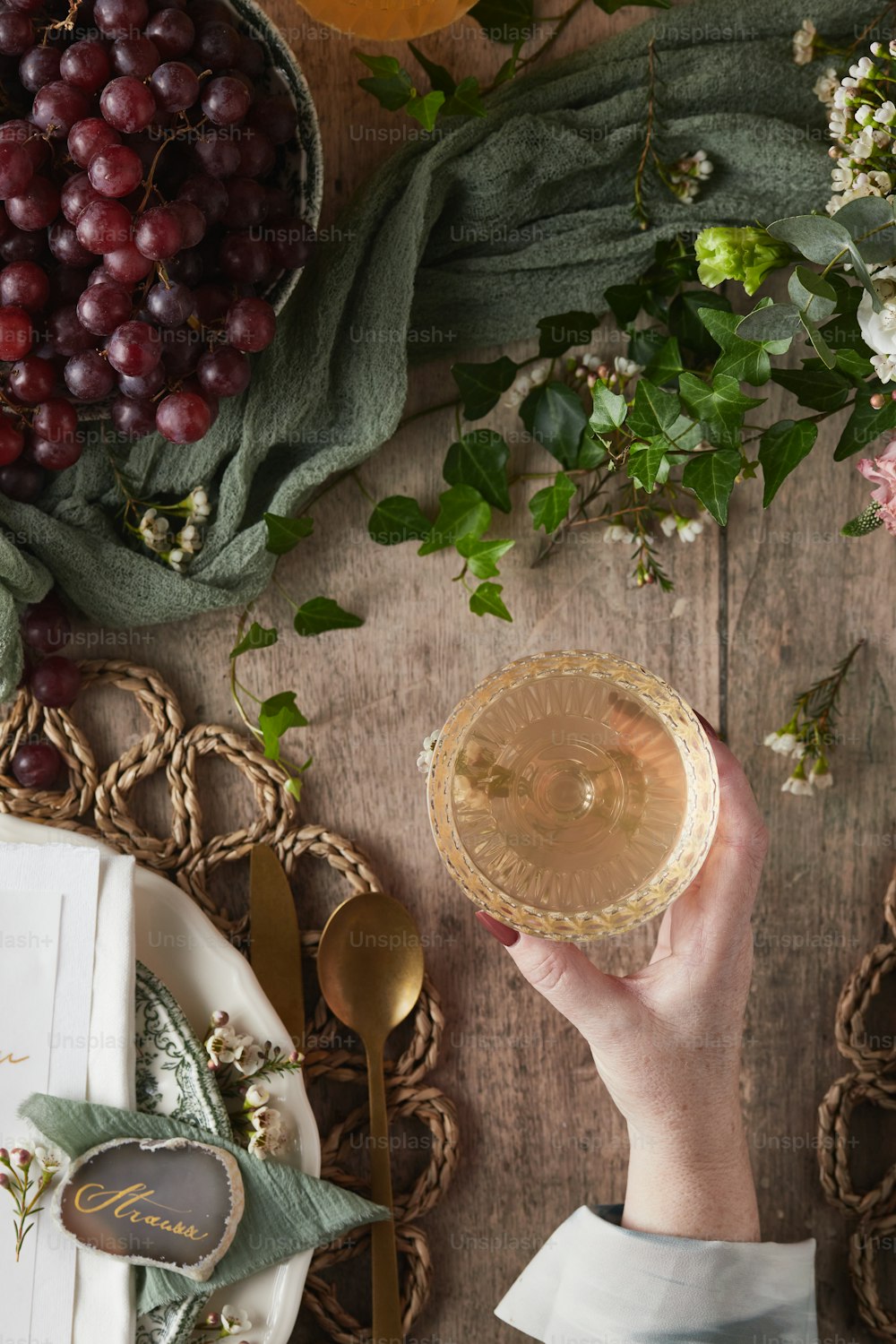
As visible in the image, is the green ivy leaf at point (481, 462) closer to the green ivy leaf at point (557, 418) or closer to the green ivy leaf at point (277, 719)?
the green ivy leaf at point (557, 418)

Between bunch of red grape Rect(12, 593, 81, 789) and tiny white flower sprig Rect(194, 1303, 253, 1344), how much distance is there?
1.62ft

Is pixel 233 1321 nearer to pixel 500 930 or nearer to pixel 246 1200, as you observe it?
pixel 246 1200

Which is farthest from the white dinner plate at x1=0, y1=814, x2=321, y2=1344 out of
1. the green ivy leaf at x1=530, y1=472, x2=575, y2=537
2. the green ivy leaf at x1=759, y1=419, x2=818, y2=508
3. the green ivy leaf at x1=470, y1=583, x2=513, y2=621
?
the green ivy leaf at x1=759, y1=419, x2=818, y2=508

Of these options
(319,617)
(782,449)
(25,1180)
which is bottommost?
(25,1180)

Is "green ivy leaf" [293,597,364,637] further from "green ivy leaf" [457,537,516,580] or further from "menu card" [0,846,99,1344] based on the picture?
"menu card" [0,846,99,1344]

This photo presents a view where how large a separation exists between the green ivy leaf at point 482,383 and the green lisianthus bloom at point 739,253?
0.31 metres

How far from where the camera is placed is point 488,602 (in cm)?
103

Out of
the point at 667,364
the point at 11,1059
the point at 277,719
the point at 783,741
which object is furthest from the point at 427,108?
the point at 11,1059

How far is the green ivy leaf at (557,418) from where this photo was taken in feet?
3.40

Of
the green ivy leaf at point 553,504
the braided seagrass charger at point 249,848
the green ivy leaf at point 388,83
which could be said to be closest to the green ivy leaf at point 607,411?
the green ivy leaf at point 553,504

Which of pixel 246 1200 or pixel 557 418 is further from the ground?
pixel 557 418

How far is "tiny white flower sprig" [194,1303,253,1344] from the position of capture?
3.04 feet

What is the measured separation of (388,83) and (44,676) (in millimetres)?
623

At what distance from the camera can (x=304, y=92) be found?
3.01 feet
